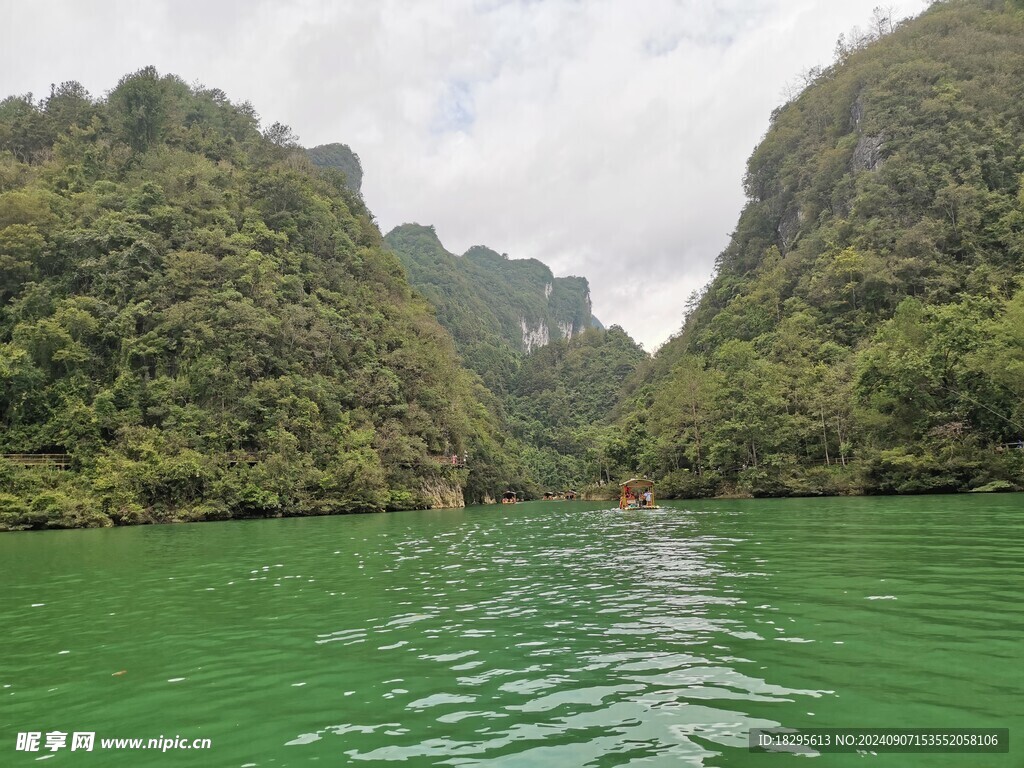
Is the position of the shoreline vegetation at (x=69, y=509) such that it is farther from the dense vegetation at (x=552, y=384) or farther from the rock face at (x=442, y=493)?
the dense vegetation at (x=552, y=384)

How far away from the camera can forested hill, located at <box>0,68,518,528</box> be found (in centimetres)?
4216

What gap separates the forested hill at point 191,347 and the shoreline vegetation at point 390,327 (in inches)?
8.1

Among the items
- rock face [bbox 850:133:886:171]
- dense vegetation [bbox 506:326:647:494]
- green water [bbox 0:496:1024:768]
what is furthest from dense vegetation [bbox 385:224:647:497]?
green water [bbox 0:496:1024:768]

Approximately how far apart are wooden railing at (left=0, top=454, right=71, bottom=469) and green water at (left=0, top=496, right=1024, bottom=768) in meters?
31.1

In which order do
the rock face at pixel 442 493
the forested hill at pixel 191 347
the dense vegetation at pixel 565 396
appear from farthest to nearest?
the dense vegetation at pixel 565 396
the rock face at pixel 442 493
the forested hill at pixel 191 347

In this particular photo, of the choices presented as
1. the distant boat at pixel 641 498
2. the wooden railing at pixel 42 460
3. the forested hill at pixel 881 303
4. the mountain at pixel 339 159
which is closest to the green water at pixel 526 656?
the distant boat at pixel 641 498

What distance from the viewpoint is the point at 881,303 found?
178 feet

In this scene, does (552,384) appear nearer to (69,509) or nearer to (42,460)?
(42,460)

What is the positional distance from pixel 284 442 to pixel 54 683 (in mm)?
41706

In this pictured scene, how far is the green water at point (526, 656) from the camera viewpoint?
15.3 feet

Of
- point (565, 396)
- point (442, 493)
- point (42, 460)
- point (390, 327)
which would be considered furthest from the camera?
point (565, 396)

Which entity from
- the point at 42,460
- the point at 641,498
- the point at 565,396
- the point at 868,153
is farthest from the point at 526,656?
the point at 565,396

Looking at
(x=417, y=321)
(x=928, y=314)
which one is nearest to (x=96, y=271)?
(x=417, y=321)

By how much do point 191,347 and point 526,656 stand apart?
47318 millimetres
